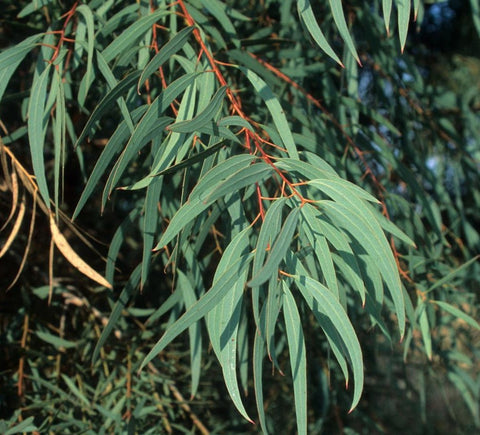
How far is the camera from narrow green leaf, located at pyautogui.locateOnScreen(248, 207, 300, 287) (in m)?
0.44

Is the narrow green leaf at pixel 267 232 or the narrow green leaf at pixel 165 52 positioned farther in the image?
the narrow green leaf at pixel 165 52

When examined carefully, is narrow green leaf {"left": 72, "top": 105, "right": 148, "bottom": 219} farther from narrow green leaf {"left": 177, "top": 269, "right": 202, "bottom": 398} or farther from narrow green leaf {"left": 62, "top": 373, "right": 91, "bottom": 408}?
narrow green leaf {"left": 62, "top": 373, "right": 91, "bottom": 408}

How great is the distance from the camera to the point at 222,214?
0.72 meters

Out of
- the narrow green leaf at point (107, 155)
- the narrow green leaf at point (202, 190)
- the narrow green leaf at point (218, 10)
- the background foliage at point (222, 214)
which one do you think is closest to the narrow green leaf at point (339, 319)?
the background foliage at point (222, 214)

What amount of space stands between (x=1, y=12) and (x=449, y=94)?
3.08 feet

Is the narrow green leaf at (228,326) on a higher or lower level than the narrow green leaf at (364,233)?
lower

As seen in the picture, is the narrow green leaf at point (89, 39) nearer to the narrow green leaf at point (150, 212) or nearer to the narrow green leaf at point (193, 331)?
the narrow green leaf at point (150, 212)

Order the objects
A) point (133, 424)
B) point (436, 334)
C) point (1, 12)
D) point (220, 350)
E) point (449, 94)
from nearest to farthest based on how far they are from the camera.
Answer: point (220, 350) < point (133, 424) < point (1, 12) < point (436, 334) < point (449, 94)

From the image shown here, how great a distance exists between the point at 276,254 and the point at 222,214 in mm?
263

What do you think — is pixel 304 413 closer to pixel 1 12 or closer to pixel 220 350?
pixel 220 350

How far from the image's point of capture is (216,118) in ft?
2.03

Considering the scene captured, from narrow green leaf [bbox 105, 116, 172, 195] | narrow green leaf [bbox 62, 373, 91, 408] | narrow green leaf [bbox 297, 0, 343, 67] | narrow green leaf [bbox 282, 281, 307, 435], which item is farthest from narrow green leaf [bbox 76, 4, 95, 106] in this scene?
narrow green leaf [bbox 62, 373, 91, 408]

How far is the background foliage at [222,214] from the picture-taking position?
0.57 meters

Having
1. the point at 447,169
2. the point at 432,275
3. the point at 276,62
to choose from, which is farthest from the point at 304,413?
the point at 447,169
